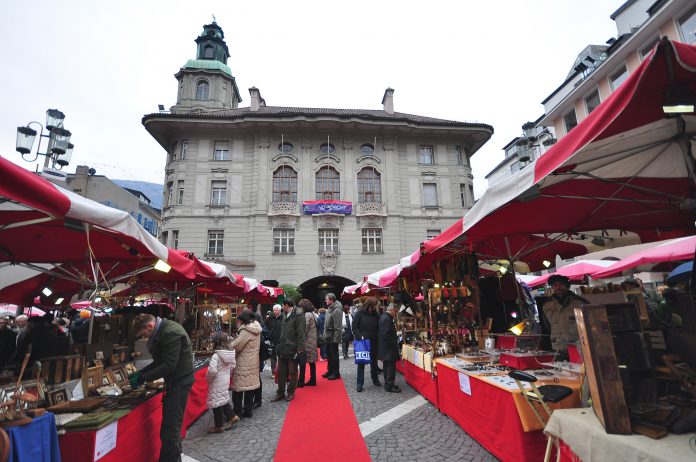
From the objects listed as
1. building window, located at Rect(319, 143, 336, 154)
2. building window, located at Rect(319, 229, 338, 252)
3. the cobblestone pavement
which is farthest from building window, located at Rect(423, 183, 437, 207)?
the cobblestone pavement

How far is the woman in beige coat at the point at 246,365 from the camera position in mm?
5645

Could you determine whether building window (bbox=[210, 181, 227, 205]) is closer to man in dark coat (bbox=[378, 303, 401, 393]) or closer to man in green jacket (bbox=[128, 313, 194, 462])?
man in dark coat (bbox=[378, 303, 401, 393])

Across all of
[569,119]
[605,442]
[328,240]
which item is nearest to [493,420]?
[605,442]

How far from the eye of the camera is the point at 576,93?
20094mm

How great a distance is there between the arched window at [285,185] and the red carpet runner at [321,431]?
17.8 meters

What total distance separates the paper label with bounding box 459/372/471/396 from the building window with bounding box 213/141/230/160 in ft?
77.3

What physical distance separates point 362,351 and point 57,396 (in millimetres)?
5524

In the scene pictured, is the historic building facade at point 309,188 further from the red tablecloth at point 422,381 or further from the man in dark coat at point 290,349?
the man in dark coat at point 290,349

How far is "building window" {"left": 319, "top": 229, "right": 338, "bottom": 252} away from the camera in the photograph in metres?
23.2

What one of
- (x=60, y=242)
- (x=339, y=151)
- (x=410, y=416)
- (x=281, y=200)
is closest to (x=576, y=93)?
(x=339, y=151)

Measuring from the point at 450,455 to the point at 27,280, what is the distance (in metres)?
8.80

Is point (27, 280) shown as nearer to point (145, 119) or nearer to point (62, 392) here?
point (62, 392)

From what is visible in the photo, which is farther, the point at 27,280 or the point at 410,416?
the point at 27,280

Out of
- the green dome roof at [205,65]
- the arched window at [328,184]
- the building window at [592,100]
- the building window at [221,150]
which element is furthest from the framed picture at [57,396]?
the green dome roof at [205,65]
